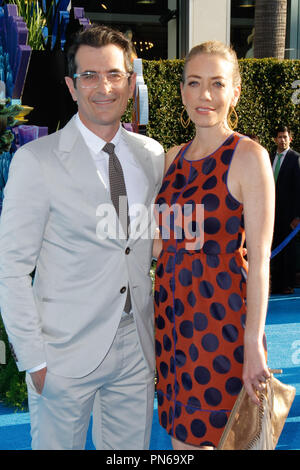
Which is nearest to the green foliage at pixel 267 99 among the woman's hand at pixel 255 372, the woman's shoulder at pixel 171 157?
the woman's shoulder at pixel 171 157

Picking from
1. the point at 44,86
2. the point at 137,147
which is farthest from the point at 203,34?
the point at 137,147

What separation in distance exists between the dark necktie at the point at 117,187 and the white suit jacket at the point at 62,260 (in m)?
0.04

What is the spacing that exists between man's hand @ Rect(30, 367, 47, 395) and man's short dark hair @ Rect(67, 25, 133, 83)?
1.22 m

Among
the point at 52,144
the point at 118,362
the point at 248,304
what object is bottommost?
the point at 118,362

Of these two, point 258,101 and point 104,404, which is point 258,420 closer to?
point 104,404

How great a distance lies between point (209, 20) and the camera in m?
14.7

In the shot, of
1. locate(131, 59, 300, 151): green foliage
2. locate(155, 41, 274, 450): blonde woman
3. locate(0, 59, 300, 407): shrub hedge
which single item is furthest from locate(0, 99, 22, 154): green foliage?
locate(131, 59, 300, 151): green foliage

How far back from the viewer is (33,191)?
2279 mm

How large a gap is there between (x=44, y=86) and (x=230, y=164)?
2.88 meters

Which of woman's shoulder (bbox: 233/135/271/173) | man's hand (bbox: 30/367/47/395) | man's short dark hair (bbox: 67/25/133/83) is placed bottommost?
man's hand (bbox: 30/367/47/395)

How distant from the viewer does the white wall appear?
47.7 ft

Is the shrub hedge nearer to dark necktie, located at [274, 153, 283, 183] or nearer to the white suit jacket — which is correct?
dark necktie, located at [274, 153, 283, 183]

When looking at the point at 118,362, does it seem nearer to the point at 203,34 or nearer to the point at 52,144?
the point at 52,144

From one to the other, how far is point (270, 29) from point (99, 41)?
36.1ft
